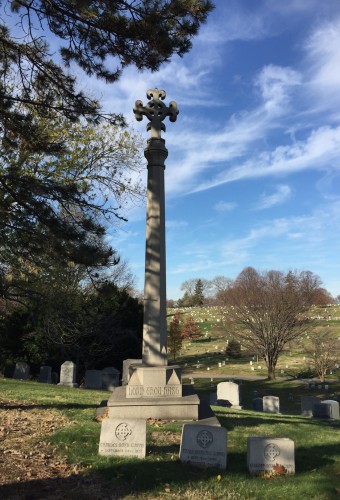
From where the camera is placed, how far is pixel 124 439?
5602 mm

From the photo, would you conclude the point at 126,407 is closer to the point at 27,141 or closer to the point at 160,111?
the point at 27,141

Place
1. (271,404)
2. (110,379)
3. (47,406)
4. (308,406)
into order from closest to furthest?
1. (47,406)
2. (308,406)
3. (271,404)
4. (110,379)

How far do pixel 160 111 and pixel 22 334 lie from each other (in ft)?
51.9

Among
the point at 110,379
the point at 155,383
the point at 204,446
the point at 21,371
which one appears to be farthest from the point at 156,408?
the point at 21,371

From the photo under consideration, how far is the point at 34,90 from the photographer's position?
8.70m

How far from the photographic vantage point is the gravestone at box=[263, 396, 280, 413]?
16016 mm

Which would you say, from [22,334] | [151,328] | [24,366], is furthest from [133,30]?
[22,334]

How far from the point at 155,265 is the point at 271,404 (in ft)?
33.7

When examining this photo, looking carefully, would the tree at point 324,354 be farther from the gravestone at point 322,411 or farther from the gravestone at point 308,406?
the gravestone at point 322,411

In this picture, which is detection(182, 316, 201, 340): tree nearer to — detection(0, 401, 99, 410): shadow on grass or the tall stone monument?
detection(0, 401, 99, 410): shadow on grass

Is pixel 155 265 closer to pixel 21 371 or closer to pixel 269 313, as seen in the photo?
pixel 21 371

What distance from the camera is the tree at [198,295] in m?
102

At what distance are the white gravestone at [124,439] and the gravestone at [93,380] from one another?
516 inches

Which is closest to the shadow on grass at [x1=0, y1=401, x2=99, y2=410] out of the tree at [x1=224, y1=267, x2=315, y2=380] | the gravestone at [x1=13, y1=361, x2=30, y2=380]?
the gravestone at [x1=13, y1=361, x2=30, y2=380]
